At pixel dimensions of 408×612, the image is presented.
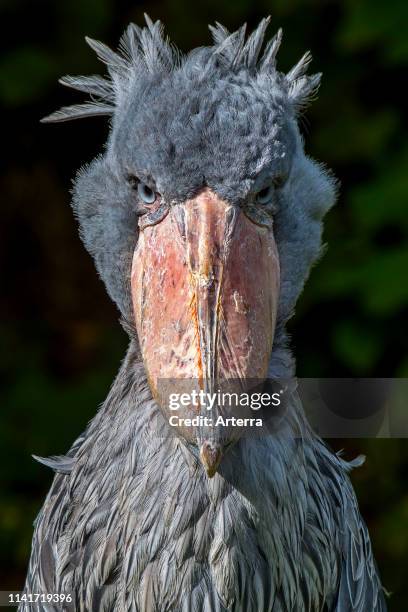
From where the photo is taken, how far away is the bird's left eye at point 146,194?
2002 mm

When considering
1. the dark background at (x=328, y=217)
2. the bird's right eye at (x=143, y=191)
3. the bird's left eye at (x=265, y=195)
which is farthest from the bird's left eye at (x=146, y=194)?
the dark background at (x=328, y=217)

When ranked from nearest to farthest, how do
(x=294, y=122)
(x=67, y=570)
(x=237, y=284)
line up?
(x=237, y=284)
(x=294, y=122)
(x=67, y=570)

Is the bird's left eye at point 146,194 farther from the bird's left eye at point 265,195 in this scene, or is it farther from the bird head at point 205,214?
the bird's left eye at point 265,195

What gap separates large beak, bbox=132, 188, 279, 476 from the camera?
5.85 feet

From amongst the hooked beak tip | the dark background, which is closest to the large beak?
the hooked beak tip

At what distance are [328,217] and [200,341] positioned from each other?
2903mm

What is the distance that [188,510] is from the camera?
2.12 meters

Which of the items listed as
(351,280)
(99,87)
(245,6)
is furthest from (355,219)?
(99,87)

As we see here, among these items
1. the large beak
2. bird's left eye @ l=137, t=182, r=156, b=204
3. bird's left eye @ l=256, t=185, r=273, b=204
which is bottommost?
the large beak

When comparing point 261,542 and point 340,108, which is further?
point 340,108

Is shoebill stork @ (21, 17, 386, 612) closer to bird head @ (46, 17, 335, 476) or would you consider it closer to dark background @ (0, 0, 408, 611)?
bird head @ (46, 17, 335, 476)

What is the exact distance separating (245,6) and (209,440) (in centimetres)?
328

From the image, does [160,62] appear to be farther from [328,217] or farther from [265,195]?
[328,217]

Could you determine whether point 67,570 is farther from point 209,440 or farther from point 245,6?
point 245,6
